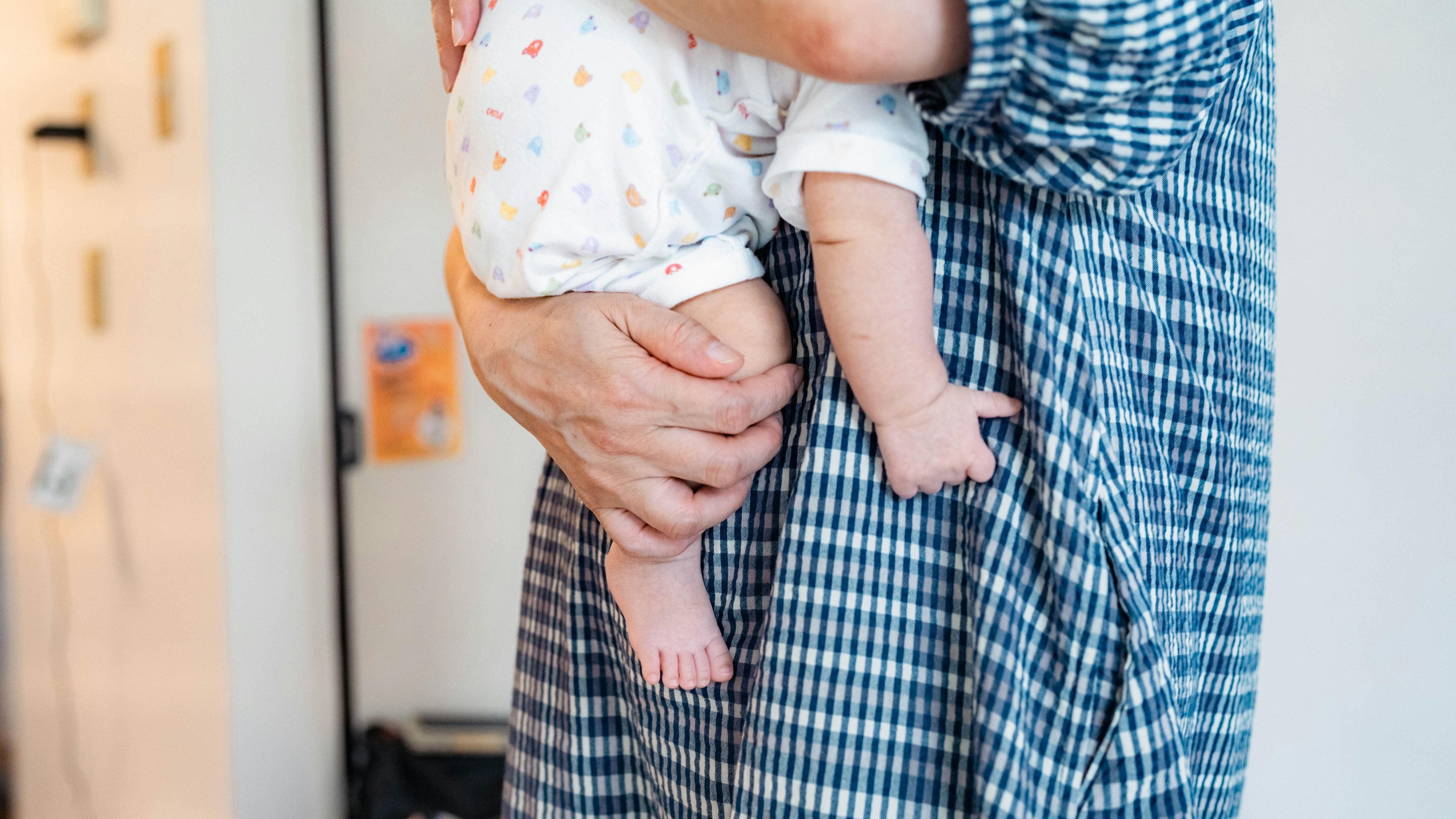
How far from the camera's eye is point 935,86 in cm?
46

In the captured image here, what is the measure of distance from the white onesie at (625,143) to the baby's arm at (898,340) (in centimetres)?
5

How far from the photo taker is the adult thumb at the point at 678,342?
0.58 metres

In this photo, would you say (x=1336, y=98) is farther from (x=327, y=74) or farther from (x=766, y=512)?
(x=327, y=74)

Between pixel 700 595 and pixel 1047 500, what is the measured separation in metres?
0.26

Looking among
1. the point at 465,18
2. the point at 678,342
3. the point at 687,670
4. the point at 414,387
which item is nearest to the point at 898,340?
the point at 678,342

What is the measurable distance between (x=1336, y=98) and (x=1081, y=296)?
2.95 feet

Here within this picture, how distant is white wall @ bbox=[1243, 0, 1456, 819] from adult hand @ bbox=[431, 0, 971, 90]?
0.94 metres

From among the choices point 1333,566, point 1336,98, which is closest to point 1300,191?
point 1336,98

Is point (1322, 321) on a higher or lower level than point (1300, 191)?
lower

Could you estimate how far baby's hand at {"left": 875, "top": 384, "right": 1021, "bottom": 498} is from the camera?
0.49 metres

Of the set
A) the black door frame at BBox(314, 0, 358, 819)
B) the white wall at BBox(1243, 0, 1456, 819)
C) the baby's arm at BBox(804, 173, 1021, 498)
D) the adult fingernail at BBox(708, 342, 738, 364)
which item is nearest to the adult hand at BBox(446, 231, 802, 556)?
the adult fingernail at BBox(708, 342, 738, 364)

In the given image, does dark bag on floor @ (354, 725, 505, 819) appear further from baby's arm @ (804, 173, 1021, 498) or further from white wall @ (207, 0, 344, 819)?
baby's arm @ (804, 173, 1021, 498)

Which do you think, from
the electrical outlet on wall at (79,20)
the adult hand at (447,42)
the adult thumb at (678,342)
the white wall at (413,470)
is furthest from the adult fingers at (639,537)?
the electrical outlet on wall at (79,20)

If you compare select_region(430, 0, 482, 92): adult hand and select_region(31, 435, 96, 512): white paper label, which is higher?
select_region(430, 0, 482, 92): adult hand
